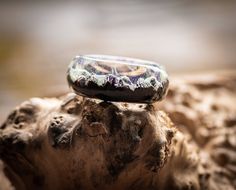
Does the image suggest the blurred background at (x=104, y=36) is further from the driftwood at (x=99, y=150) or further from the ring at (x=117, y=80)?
the ring at (x=117, y=80)

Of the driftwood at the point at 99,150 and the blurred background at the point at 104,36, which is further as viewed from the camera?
the blurred background at the point at 104,36

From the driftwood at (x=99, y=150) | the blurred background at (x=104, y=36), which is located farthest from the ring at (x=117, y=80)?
the blurred background at (x=104, y=36)

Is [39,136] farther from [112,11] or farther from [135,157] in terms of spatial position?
[112,11]

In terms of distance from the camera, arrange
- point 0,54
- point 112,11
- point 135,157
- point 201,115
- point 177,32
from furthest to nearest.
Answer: point 112,11 → point 177,32 → point 0,54 → point 201,115 → point 135,157

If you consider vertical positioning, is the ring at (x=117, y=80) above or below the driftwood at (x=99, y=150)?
above

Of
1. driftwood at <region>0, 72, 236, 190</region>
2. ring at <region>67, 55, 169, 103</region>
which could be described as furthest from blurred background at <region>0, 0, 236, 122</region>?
ring at <region>67, 55, 169, 103</region>

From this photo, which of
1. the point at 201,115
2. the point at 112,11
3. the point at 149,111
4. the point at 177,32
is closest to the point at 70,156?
the point at 149,111
